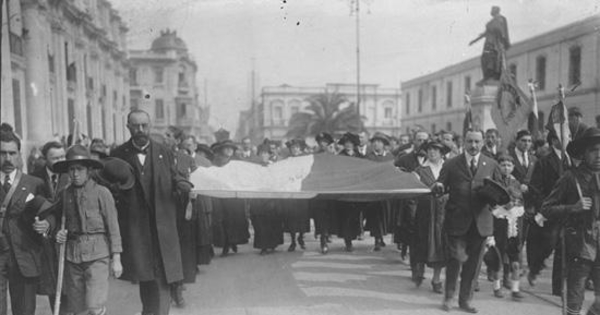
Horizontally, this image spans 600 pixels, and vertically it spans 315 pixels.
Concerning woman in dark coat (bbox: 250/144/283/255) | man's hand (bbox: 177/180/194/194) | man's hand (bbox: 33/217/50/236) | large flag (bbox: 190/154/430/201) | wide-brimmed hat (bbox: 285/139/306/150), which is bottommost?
woman in dark coat (bbox: 250/144/283/255)

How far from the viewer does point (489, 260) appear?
6.22 metres

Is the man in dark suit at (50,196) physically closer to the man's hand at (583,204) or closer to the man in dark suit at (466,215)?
the man in dark suit at (466,215)

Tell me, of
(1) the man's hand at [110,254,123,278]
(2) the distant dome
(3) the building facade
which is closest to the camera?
(1) the man's hand at [110,254,123,278]

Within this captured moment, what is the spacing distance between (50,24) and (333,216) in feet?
61.8

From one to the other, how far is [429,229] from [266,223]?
340 cm

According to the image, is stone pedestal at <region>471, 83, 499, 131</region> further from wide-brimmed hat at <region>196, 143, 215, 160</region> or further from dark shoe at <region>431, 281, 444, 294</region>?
dark shoe at <region>431, 281, 444, 294</region>

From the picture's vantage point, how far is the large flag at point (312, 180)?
6.01 metres

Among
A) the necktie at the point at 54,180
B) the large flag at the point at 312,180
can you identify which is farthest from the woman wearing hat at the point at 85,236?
the large flag at the point at 312,180

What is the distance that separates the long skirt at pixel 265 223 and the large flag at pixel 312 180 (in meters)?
1.02

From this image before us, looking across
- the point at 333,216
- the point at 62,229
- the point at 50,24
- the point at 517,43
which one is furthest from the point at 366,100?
the point at 62,229

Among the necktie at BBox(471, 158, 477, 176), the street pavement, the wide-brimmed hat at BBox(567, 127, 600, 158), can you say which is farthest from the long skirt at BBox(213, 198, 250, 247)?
the wide-brimmed hat at BBox(567, 127, 600, 158)

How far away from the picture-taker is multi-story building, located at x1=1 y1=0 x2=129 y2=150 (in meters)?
17.4

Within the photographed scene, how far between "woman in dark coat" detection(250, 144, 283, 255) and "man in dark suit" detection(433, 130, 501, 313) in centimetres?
388

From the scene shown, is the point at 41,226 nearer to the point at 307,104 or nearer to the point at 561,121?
the point at 561,121
